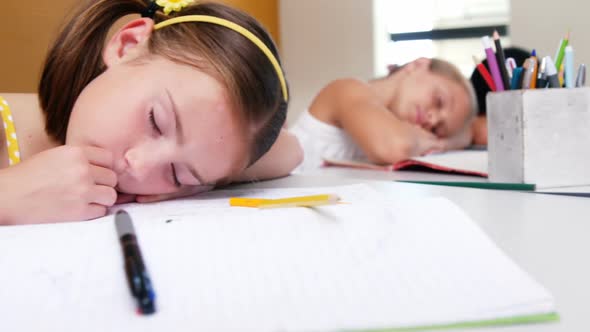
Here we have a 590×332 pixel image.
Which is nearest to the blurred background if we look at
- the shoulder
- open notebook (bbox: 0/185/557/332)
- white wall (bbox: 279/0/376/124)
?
white wall (bbox: 279/0/376/124)

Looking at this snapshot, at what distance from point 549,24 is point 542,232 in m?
2.13

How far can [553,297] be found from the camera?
1.05ft

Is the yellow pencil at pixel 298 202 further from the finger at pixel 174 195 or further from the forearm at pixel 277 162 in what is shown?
the forearm at pixel 277 162

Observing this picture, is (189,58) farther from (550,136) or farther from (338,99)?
(338,99)

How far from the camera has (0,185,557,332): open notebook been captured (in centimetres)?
30

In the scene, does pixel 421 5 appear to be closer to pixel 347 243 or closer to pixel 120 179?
pixel 120 179

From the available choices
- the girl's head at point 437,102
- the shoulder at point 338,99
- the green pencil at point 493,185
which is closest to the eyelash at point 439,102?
the girl's head at point 437,102

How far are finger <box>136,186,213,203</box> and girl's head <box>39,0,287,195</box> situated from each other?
0.01m

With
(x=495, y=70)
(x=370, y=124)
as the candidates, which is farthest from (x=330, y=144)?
(x=495, y=70)

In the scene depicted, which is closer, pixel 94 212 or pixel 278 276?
pixel 278 276

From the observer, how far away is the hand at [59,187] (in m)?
0.54

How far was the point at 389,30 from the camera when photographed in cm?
273

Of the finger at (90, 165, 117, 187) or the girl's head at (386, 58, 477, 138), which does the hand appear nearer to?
the finger at (90, 165, 117, 187)

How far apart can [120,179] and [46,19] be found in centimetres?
71
